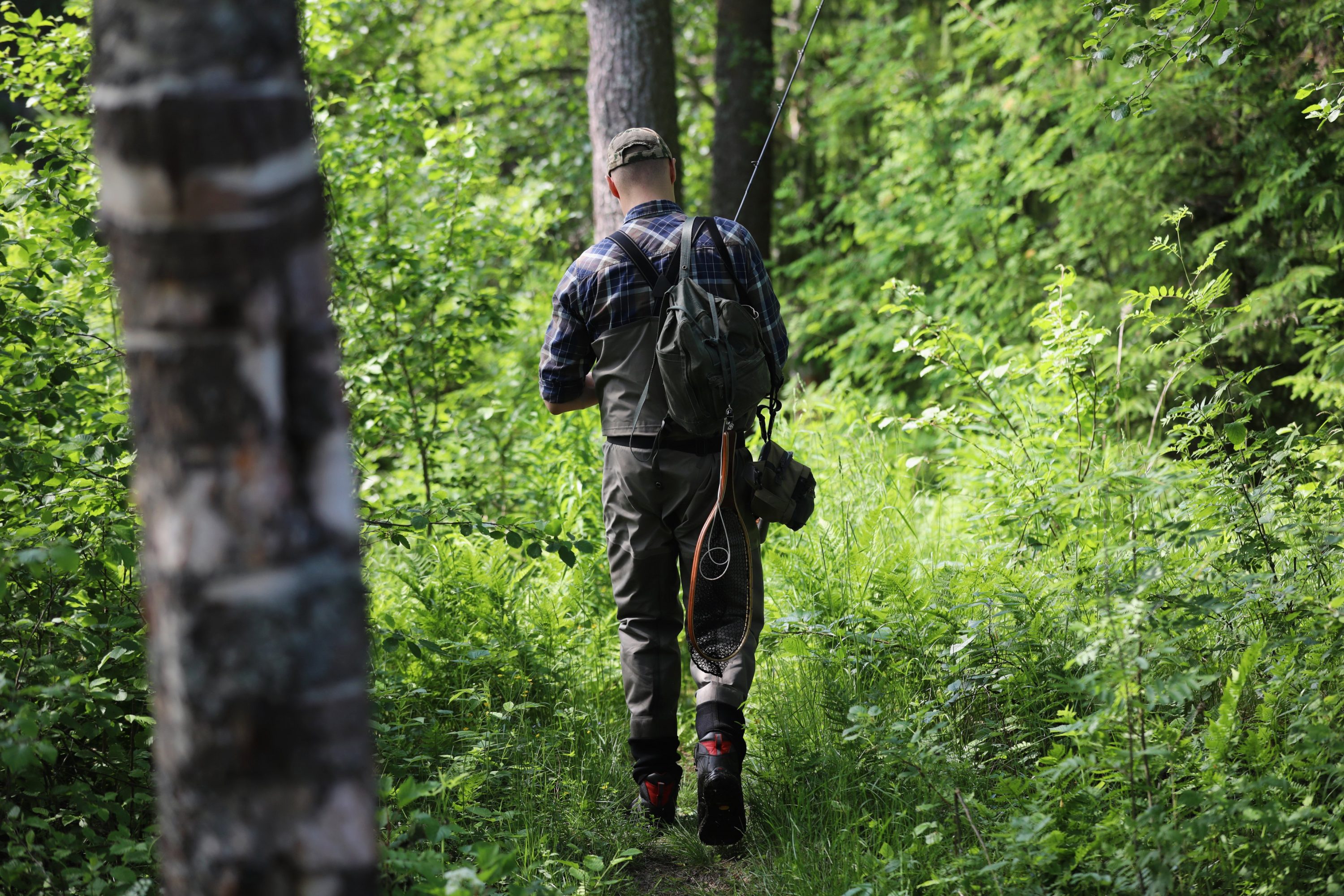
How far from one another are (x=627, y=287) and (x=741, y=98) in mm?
6563

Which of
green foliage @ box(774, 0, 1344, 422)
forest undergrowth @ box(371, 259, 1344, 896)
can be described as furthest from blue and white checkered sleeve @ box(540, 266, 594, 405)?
green foliage @ box(774, 0, 1344, 422)

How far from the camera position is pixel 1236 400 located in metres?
5.73

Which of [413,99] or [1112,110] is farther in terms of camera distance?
[413,99]

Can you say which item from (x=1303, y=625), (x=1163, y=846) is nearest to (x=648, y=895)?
(x=1163, y=846)

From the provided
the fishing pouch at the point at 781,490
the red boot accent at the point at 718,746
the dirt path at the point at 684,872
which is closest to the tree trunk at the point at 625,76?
the fishing pouch at the point at 781,490

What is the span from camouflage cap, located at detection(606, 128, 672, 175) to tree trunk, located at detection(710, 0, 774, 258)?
18.3 feet

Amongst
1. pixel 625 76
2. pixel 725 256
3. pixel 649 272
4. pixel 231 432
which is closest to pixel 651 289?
pixel 649 272

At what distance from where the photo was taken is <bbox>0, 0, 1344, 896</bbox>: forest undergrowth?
258 cm

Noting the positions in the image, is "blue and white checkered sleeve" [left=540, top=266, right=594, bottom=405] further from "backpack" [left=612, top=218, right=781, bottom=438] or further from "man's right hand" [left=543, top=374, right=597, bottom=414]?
"backpack" [left=612, top=218, right=781, bottom=438]

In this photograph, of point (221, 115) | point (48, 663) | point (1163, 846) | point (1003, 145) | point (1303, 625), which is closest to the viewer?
point (221, 115)

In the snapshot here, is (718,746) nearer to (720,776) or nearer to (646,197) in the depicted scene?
(720,776)

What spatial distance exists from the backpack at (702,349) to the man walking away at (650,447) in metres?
0.03

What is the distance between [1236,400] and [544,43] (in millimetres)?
8556

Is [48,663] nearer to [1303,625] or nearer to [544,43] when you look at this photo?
[1303,625]
